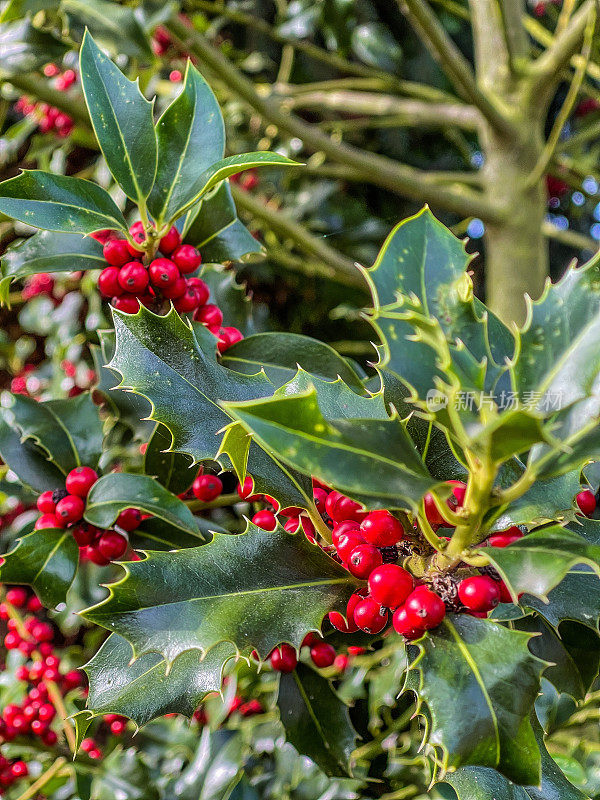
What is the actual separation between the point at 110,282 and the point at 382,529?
0.48m

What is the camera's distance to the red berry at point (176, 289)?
872 millimetres

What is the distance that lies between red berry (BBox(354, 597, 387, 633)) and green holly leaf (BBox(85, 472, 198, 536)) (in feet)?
0.76

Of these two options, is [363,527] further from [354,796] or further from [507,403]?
[354,796]

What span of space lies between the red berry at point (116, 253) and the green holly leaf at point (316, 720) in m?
0.55

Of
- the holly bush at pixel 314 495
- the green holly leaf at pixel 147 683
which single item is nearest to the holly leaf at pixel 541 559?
the holly bush at pixel 314 495

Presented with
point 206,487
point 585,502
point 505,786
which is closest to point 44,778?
point 206,487

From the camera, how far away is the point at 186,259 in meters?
0.88

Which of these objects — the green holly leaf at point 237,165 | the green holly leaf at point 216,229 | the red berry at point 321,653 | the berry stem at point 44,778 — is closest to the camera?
the green holly leaf at point 237,165

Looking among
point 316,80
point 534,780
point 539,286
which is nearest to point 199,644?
point 534,780

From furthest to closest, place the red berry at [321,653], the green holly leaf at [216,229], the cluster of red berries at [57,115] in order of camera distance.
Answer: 1. the cluster of red berries at [57,115]
2. the green holly leaf at [216,229]
3. the red berry at [321,653]

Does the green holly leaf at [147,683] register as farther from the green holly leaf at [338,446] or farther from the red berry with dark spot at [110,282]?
the red berry with dark spot at [110,282]

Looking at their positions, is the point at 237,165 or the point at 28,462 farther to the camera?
the point at 28,462

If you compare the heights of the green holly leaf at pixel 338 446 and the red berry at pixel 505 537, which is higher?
the green holly leaf at pixel 338 446

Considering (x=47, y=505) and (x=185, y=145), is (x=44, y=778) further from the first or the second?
(x=185, y=145)
